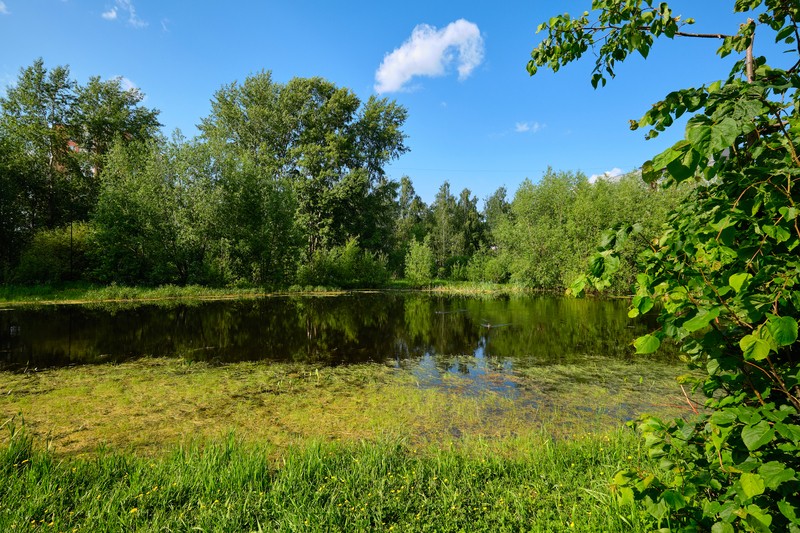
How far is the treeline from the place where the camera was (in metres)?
25.6

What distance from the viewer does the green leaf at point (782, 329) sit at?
1.14 m

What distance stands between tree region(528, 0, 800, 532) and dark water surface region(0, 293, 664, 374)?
7720mm

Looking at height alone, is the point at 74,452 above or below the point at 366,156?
below

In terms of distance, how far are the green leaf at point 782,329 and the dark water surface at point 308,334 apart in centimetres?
825

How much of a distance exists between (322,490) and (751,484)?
10.8 ft

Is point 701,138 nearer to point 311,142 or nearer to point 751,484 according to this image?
point 751,484

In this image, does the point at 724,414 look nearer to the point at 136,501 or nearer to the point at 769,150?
the point at 769,150

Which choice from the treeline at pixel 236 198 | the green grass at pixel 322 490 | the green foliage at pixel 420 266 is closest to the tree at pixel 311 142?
the treeline at pixel 236 198

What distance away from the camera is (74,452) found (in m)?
4.73

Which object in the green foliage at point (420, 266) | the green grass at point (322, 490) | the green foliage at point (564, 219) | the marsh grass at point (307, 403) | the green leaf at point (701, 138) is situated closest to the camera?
the green leaf at point (701, 138)

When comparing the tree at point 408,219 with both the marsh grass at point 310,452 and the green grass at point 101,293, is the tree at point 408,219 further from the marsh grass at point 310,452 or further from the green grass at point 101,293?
the marsh grass at point 310,452

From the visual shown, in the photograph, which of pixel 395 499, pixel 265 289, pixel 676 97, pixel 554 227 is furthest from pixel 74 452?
pixel 554 227

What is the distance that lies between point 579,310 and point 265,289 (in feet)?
70.6

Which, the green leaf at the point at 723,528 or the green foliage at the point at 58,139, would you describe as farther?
the green foliage at the point at 58,139
